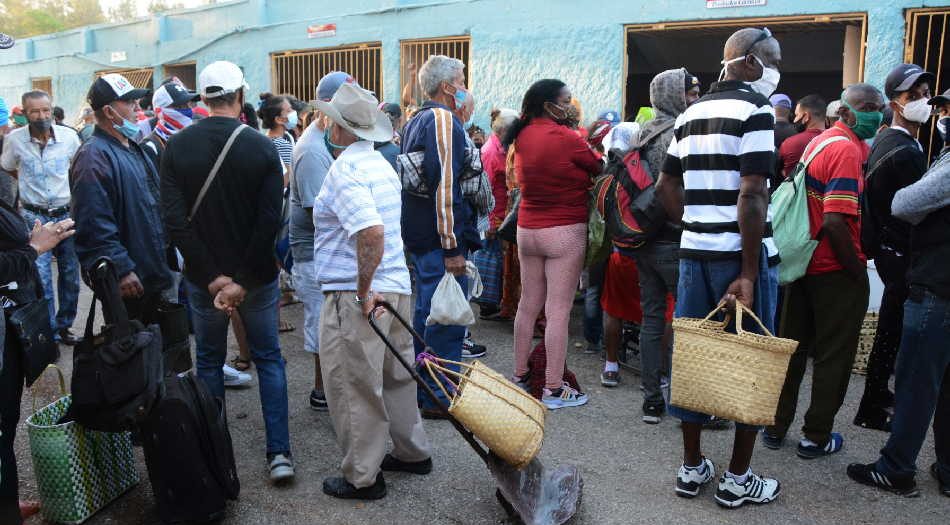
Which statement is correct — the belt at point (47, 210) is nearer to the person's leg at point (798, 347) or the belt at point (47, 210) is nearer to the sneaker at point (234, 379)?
the sneaker at point (234, 379)

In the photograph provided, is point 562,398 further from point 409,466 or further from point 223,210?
point 223,210

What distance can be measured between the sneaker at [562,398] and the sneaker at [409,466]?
1213 millimetres

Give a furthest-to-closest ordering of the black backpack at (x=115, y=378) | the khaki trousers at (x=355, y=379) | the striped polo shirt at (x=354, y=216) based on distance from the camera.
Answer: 1. the khaki trousers at (x=355, y=379)
2. the striped polo shirt at (x=354, y=216)
3. the black backpack at (x=115, y=378)

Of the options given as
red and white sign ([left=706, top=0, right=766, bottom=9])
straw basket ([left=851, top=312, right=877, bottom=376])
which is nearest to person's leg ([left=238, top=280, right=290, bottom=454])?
straw basket ([left=851, top=312, right=877, bottom=376])

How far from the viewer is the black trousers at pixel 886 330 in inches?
182

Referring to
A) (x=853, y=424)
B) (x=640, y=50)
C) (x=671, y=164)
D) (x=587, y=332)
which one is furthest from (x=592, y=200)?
(x=640, y=50)

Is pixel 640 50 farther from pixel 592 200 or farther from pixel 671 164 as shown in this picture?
pixel 671 164

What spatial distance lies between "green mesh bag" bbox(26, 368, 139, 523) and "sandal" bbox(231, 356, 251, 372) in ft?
6.74

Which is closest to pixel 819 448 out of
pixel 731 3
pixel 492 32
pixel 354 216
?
pixel 354 216

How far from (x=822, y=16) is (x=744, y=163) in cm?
704

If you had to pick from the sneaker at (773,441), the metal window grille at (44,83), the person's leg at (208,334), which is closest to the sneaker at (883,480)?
the sneaker at (773,441)

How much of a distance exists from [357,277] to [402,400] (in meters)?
0.78

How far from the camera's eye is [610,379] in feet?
18.3

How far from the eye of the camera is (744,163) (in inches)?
134
